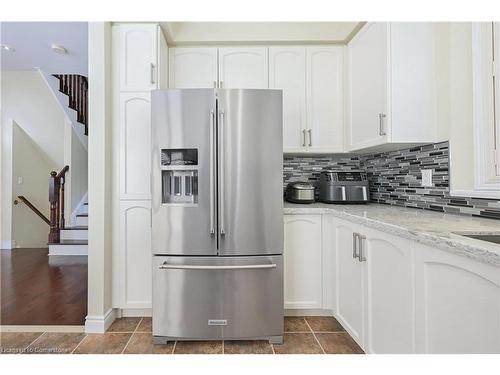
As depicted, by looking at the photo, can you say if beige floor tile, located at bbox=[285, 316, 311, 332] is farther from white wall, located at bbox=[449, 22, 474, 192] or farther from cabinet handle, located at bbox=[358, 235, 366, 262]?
white wall, located at bbox=[449, 22, 474, 192]

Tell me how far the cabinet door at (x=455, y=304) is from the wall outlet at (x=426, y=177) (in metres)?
0.99

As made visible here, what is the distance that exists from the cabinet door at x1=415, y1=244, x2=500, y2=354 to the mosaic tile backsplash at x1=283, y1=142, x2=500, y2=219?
29.1 inches

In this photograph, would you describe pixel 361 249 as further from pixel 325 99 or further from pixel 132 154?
pixel 132 154

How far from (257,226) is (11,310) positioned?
2.17 m

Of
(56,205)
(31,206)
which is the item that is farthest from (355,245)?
(31,206)

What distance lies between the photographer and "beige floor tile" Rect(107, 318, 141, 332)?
195 centimetres

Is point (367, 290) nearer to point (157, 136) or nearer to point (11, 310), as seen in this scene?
point (157, 136)

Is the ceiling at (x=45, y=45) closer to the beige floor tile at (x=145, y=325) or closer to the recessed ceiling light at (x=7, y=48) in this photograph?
the recessed ceiling light at (x=7, y=48)

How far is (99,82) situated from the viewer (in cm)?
195

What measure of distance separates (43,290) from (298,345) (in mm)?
2469

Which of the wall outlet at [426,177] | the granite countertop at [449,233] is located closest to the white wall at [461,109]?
the wall outlet at [426,177]

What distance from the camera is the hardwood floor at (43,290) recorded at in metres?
2.05

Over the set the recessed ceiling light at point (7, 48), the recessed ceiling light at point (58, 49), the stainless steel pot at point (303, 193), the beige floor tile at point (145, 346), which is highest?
the recessed ceiling light at point (7, 48)
